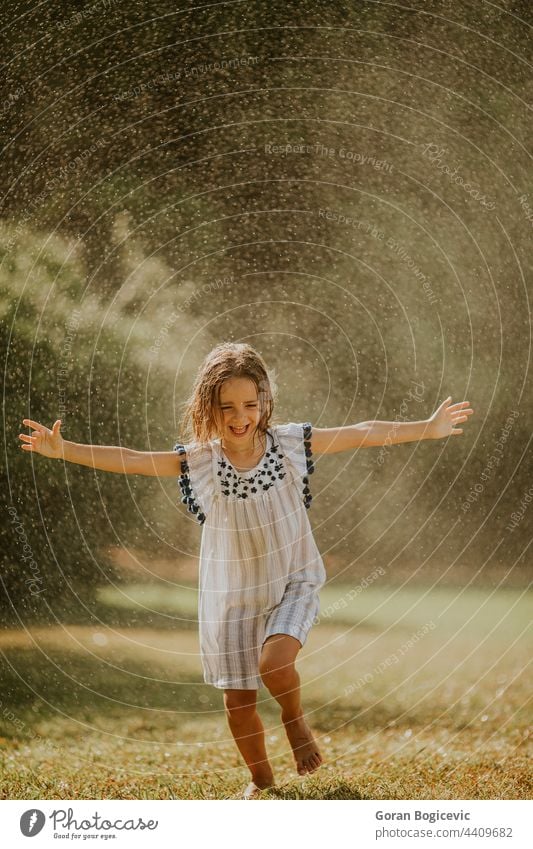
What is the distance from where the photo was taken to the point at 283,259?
5891 millimetres

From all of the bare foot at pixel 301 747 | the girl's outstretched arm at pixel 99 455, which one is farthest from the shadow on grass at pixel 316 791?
the girl's outstretched arm at pixel 99 455

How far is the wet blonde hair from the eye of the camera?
3621 mm

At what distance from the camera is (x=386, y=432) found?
3580 mm

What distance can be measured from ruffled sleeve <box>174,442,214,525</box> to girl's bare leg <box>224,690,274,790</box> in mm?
638

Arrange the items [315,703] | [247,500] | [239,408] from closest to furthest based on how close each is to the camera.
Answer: [239,408] < [247,500] < [315,703]

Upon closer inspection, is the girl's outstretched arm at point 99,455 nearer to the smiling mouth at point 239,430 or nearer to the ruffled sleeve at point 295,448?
the smiling mouth at point 239,430

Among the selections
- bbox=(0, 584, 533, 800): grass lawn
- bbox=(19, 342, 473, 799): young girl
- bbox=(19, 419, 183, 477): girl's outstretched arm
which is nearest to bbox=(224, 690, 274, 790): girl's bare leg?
bbox=(19, 342, 473, 799): young girl

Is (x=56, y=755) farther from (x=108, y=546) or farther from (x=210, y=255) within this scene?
(x=210, y=255)

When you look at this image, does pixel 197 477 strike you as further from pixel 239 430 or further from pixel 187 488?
pixel 239 430

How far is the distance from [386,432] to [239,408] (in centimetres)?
52

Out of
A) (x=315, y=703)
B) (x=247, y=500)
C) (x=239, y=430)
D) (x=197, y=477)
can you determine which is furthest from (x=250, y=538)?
(x=315, y=703)

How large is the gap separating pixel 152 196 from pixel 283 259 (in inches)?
33.2

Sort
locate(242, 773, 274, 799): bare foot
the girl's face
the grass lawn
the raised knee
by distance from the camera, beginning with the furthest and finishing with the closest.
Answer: the grass lawn < locate(242, 773, 274, 799): bare foot < the girl's face < the raised knee

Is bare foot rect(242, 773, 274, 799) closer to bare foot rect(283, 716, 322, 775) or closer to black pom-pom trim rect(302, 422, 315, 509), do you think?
bare foot rect(283, 716, 322, 775)
